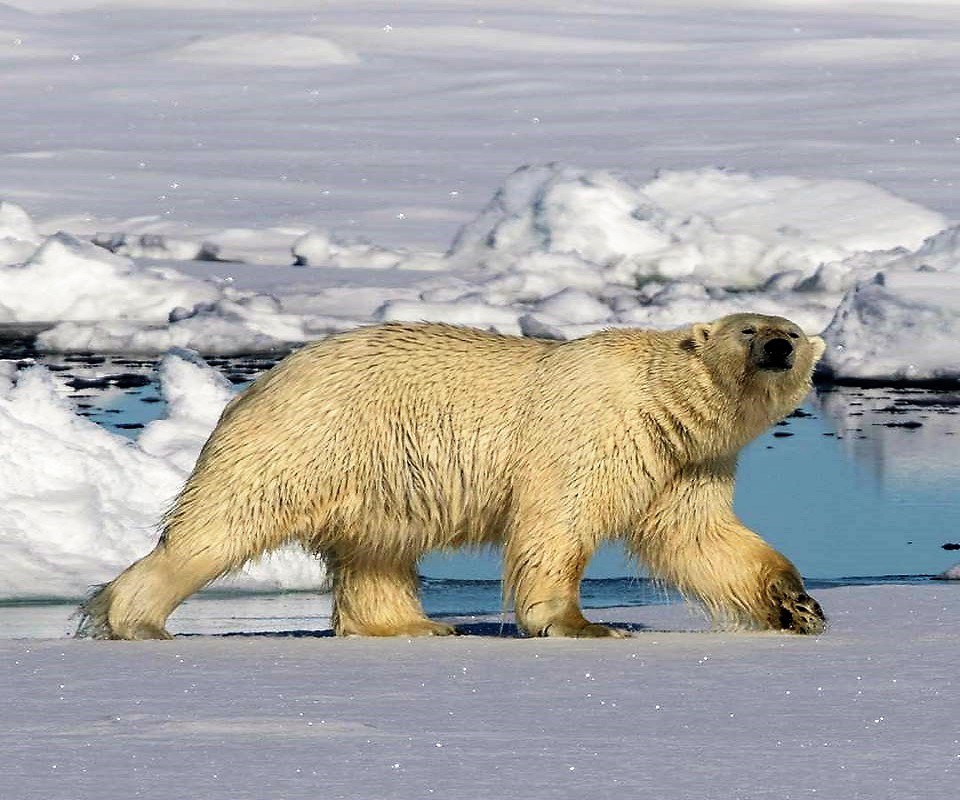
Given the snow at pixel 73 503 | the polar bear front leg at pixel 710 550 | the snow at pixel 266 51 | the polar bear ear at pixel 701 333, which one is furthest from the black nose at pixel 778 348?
the snow at pixel 266 51

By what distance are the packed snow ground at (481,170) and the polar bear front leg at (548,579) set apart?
905 centimetres

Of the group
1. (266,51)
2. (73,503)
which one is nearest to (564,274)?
(73,503)

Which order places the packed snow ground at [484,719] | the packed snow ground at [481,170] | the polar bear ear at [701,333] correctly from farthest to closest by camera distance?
1. the packed snow ground at [481,170]
2. the polar bear ear at [701,333]
3. the packed snow ground at [484,719]

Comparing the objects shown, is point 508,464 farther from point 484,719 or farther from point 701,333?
point 484,719

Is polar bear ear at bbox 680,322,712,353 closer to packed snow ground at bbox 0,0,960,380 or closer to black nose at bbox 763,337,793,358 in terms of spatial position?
black nose at bbox 763,337,793,358

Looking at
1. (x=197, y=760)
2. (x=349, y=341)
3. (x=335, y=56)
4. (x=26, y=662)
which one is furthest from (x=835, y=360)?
(x=335, y=56)

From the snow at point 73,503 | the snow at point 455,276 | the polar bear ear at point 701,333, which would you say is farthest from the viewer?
the snow at point 73,503

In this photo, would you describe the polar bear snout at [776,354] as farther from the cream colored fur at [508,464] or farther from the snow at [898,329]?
the snow at [898,329]

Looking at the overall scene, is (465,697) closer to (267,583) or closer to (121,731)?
(121,731)

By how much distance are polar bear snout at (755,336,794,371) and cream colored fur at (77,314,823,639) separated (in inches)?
1.3

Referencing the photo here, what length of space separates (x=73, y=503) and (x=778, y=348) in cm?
411

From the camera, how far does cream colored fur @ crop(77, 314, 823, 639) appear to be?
19.6ft

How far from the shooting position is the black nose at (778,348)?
231 inches

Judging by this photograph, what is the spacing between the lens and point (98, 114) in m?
30.0
